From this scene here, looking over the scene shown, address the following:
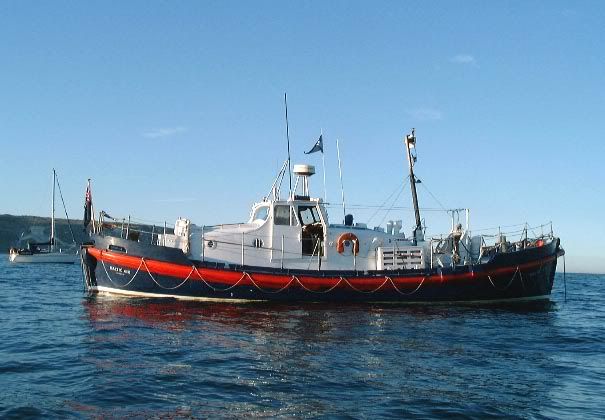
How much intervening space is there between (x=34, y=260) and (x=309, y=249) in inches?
1979

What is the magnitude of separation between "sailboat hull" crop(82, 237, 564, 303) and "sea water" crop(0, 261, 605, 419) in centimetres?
142

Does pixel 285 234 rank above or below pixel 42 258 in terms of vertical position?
above

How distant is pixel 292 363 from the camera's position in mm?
10758

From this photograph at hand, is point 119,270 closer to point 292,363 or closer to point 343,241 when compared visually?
point 343,241

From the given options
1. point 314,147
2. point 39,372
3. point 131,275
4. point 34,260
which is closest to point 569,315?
point 314,147

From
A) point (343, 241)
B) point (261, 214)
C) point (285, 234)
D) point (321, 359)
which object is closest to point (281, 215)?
point (285, 234)

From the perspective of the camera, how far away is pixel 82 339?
41.8ft

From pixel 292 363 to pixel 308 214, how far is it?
10.9 m

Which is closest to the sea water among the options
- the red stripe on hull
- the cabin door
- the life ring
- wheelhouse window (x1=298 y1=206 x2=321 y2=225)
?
the red stripe on hull

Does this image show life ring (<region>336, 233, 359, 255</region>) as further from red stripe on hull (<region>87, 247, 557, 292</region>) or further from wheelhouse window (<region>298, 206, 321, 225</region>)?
red stripe on hull (<region>87, 247, 557, 292</region>)

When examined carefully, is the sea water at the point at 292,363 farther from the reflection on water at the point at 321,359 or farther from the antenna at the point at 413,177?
the antenna at the point at 413,177

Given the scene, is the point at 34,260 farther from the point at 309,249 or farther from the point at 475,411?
the point at 475,411

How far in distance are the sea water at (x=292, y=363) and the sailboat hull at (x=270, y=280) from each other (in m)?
1.42

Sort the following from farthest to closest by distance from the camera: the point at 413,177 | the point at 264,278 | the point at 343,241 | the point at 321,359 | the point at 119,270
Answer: the point at 413,177 → the point at 343,241 → the point at 119,270 → the point at 264,278 → the point at 321,359
